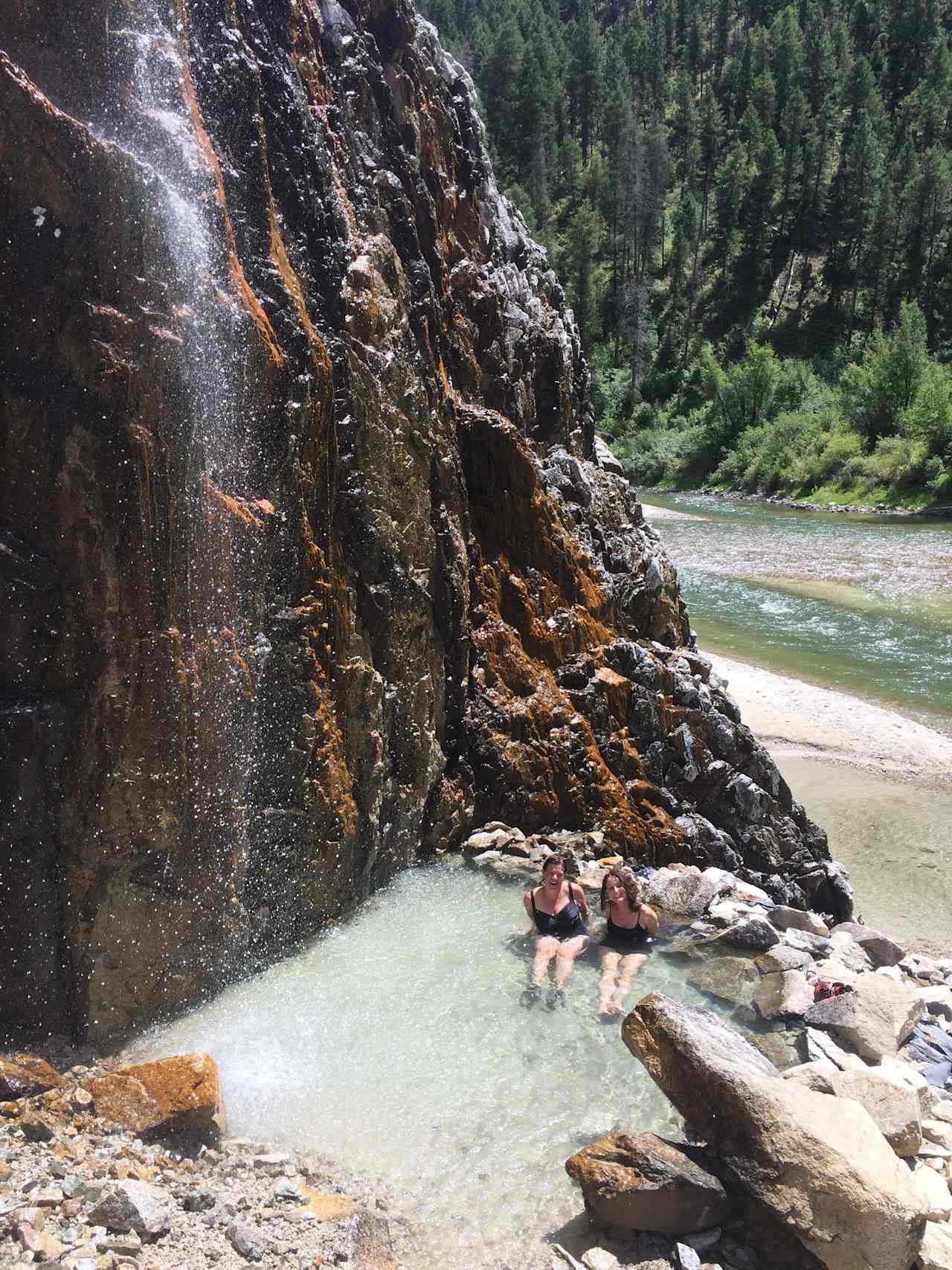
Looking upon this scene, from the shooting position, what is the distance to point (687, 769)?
36.8 feet

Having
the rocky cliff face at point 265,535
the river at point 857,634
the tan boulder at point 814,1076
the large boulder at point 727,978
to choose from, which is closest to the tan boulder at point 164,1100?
the rocky cliff face at point 265,535

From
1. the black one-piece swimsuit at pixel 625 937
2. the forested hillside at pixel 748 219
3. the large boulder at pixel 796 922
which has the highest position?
the forested hillside at pixel 748 219

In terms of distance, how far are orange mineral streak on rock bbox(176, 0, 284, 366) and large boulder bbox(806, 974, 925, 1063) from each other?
21.5 feet

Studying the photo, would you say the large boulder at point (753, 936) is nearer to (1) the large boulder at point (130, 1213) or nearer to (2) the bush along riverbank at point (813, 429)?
(1) the large boulder at point (130, 1213)

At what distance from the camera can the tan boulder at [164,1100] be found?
17.6 feet

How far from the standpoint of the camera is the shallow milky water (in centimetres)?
539

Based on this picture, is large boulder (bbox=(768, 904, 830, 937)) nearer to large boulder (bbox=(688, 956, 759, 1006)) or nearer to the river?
large boulder (bbox=(688, 956, 759, 1006))

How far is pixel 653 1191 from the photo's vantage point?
4.90 metres

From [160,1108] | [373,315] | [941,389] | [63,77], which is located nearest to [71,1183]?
[160,1108]

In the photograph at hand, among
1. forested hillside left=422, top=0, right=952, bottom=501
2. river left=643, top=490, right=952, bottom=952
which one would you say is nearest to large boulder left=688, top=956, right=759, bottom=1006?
river left=643, top=490, right=952, bottom=952

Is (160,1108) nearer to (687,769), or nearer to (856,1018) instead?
(856,1018)

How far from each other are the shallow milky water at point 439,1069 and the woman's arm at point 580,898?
0.65 metres

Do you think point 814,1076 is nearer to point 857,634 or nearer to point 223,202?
point 223,202

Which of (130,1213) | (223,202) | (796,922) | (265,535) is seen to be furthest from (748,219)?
(130,1213)
